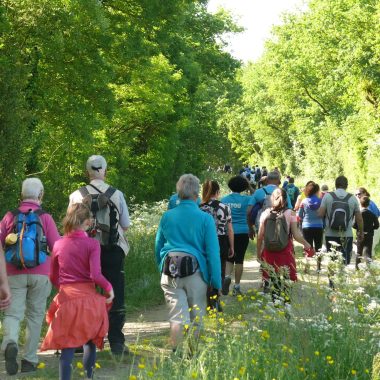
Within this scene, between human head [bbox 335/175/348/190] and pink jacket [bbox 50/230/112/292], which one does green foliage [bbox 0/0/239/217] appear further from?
pink jacket [bbox 50/230/112/292]

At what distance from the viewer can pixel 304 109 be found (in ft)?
219

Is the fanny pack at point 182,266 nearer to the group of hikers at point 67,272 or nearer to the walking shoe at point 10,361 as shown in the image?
the group of hikers at point 67,272

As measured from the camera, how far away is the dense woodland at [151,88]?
57.5 feet

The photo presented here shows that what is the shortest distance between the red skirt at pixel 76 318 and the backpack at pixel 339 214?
627 cm

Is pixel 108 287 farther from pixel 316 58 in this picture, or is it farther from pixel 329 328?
pixel 316 58

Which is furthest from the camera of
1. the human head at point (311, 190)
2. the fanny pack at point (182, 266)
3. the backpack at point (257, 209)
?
the human head at point (311, 190)

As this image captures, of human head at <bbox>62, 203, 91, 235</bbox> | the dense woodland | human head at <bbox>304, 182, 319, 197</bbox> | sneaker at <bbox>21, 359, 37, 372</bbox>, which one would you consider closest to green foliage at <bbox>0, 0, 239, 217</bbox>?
the dense woodland

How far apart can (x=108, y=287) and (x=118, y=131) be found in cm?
2464

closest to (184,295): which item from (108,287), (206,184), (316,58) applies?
(108,287)

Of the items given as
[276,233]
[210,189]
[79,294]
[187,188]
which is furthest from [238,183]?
[79,294]

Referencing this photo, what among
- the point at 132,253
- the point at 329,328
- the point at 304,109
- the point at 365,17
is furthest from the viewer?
the point at 304,109

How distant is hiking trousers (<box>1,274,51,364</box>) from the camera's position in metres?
8.08

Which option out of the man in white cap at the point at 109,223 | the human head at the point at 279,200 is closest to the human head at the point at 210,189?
the human head at the point at 279,200

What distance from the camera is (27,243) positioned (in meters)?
8.03
